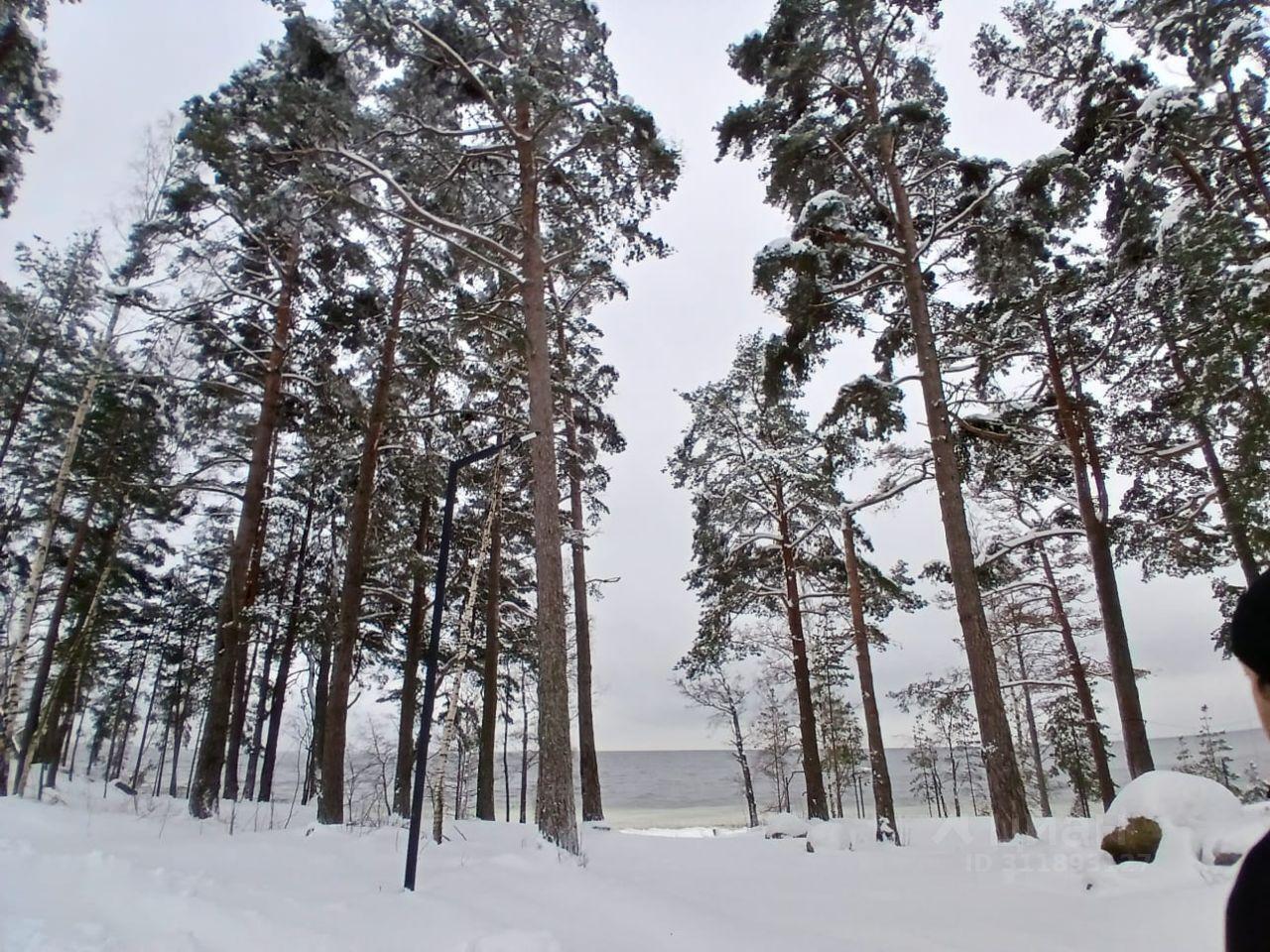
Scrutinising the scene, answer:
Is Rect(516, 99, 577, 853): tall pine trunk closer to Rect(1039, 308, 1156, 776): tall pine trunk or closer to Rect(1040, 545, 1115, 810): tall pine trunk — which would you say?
Rect(1039, 308, 1156, 776): tall pine trunk

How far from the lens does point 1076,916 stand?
580 centimetres

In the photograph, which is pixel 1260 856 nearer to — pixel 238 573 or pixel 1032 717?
pixel 238 573

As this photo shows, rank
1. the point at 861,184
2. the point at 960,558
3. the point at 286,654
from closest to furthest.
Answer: the point at 960,558, the point at 861,184, the point at 286,654

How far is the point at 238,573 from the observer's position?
11008 millimetres

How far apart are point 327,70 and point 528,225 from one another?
11.1ft

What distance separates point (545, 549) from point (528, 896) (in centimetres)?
409

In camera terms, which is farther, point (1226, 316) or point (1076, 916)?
point (1226, 316)

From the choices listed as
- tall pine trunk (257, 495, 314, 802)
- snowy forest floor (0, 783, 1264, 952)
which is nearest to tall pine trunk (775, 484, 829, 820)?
snowy forest floor (0, 783, 1264, 952)

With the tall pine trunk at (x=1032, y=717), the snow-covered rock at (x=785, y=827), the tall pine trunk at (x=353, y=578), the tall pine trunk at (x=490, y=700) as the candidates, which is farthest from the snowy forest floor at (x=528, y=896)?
the tall pine trunk at (x=1032, y=717)

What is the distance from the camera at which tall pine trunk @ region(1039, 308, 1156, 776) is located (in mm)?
11367

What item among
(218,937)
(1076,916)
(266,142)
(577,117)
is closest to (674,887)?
(1076,916)

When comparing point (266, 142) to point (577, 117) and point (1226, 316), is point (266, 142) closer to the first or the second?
point (577, 117)

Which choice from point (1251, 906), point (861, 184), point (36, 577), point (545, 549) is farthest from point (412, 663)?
point (1251, 906)

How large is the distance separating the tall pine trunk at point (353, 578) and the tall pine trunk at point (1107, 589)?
12.6m
